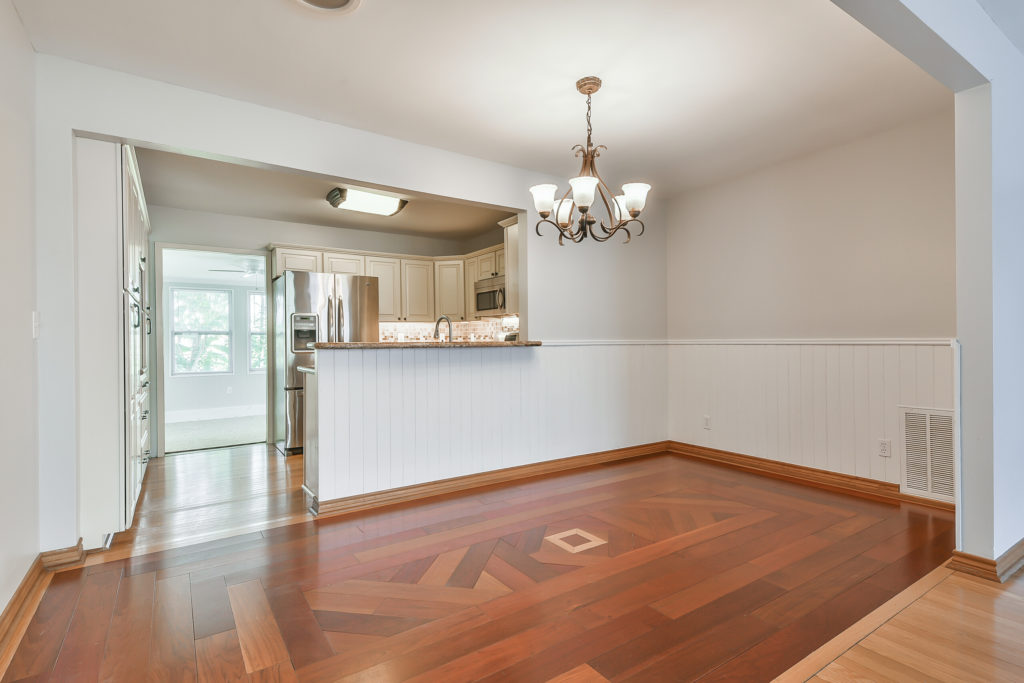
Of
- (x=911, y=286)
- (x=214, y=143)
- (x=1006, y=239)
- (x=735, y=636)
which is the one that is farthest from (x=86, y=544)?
(x=911, y=286)

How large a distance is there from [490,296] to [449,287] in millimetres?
832

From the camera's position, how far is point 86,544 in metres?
2.54

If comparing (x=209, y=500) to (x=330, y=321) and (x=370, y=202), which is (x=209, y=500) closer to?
(x=330, y=321)

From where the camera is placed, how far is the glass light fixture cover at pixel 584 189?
262 centimetres

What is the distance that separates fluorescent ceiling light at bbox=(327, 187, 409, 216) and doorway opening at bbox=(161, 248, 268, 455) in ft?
11.9

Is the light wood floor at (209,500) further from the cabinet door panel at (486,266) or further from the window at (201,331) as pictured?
the window at (201,331)

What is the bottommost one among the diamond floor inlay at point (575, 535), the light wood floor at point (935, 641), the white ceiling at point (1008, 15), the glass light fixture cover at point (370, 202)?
the light wood floor at point (935, 641)

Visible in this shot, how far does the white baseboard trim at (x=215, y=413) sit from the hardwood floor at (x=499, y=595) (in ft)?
21.8

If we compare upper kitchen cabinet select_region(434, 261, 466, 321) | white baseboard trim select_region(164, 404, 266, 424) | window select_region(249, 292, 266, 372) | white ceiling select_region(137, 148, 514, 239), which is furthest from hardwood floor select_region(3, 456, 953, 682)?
window select_region(249, 292, 266, 372)

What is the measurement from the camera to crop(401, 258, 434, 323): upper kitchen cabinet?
245 inches

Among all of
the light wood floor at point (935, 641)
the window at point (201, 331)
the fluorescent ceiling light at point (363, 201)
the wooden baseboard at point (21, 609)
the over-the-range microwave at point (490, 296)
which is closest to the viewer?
the light wood floor at point (935, 641)

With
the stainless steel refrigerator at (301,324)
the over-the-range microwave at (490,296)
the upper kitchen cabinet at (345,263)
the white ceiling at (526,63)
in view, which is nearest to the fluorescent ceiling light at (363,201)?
the stainless steel refrigerator at (301,324)

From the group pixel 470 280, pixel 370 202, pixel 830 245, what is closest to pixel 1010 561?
pixel 830 245

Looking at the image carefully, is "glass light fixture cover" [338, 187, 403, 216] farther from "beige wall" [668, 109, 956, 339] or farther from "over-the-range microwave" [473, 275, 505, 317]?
"beige wall" [668, 109, 956, 339]
